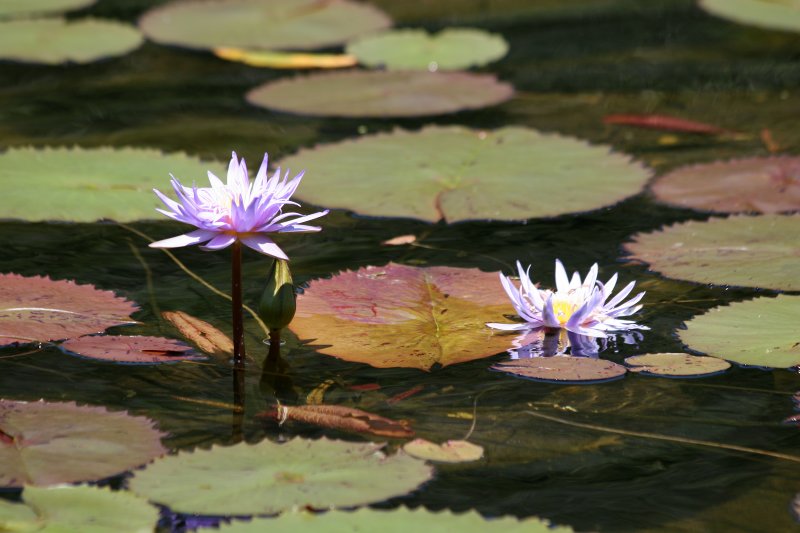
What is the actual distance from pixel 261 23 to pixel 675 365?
2.77m

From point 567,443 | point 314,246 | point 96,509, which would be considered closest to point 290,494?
point 96,509

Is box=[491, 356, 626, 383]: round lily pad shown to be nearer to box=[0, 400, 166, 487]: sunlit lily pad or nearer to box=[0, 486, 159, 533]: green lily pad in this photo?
box=[0, 400, 166, 487]: sunlit lily pad

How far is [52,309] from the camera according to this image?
81.0 inches

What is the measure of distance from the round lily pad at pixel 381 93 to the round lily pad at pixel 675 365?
1579mm

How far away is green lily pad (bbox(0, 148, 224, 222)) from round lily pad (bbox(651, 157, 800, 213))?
3.51 feet

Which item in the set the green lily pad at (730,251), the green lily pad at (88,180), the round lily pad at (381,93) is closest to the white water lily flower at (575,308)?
the green lily pad at (730,251)

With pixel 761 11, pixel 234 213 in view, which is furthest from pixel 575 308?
pixel 761 11

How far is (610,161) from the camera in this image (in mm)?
2881

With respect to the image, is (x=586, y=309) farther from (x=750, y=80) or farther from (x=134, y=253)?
(x=750, y=80)

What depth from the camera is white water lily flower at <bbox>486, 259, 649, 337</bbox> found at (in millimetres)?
1988

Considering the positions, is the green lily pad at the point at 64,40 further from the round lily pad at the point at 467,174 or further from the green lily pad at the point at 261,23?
the round lily pad at the point at 467,174

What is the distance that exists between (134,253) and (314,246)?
1.23 feet

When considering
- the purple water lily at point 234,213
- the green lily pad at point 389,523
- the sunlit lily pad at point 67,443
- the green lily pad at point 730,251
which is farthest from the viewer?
the green lily pad at point 730,251

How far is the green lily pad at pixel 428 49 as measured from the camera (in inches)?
152
